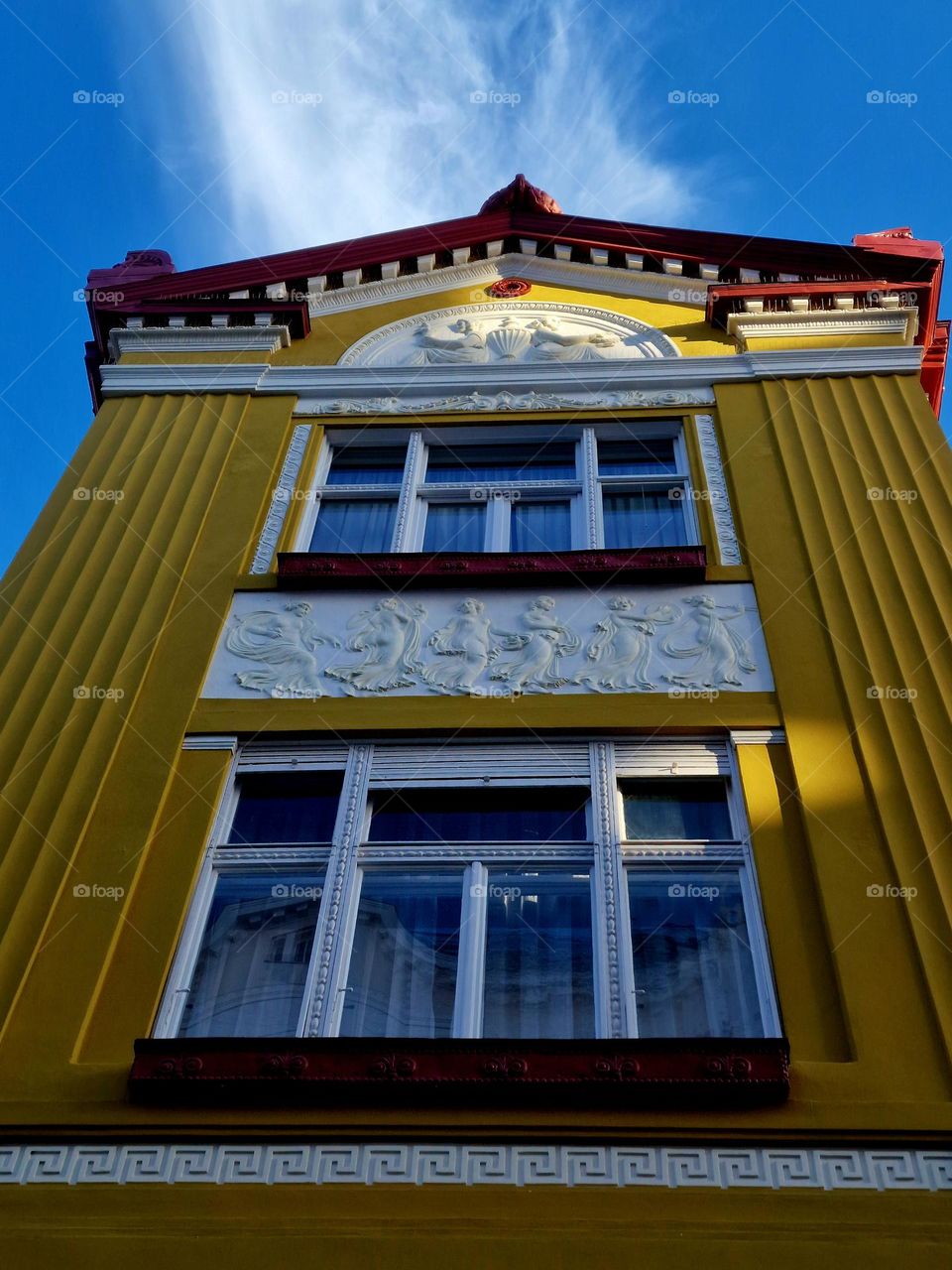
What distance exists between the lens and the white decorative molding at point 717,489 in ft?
34.2

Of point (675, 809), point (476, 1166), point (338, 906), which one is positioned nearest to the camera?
point (476, 1166)

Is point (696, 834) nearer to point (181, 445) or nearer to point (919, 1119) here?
point (919, 1119)

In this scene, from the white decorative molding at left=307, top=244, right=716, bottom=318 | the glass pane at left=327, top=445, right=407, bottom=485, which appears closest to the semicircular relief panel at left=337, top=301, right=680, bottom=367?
the white decorative molding at left=307, top=244, right=716, bottom=318

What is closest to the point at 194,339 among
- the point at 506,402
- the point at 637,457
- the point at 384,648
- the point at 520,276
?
the point at 506,402

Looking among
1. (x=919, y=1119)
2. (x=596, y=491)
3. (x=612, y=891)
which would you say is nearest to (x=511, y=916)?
(x=612, y=891)

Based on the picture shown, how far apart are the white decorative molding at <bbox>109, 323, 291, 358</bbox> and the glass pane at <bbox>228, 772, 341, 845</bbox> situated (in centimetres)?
593

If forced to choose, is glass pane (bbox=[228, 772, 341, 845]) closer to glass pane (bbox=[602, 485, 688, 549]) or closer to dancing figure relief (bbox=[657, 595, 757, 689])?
dancing figure relief (bbox=[657, 595, 757, 689])

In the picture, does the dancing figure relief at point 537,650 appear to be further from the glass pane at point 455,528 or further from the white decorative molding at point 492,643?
the glass pane at point 455,528

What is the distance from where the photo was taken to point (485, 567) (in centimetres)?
1021

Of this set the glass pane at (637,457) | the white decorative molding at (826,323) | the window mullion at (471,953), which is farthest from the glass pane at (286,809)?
the white decorative molding at (826,323)

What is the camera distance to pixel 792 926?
24.7ft

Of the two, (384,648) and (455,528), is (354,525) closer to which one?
(455,528)

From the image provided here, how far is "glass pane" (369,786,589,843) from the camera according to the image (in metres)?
8.46

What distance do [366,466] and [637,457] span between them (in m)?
2.49
